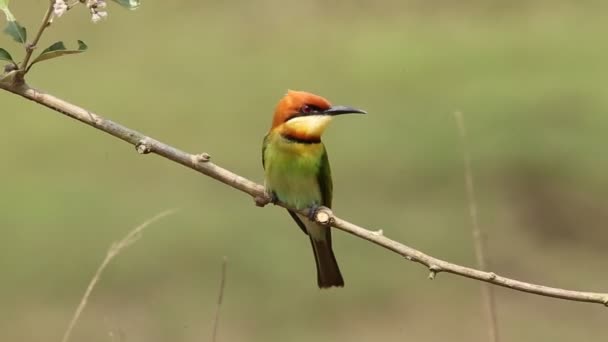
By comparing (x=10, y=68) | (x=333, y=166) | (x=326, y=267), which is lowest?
(x=326, y=267)

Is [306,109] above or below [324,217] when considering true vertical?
above

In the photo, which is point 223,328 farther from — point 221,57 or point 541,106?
point 221,57

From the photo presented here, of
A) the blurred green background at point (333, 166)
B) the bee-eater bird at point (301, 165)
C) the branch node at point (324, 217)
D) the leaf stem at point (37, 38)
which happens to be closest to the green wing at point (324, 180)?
the bee-eater bird at point (301, 165)

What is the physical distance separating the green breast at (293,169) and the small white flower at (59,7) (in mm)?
859

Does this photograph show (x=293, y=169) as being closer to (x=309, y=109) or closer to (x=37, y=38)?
(x=309, y=109)

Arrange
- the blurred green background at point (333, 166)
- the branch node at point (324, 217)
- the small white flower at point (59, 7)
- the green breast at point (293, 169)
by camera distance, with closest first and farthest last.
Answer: the small white flower at point (59, 7), the branch node at point (324, 217), the green breast at point (293, 169), the blurred green background at point (333, 166)

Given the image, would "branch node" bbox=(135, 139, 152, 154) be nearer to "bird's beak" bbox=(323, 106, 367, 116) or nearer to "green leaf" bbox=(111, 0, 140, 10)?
"green leaf" bbox=(111, 0, 140, 10)

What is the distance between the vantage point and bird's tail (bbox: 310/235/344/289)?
2.08 metres

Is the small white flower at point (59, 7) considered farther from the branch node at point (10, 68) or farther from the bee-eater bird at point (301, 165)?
the bee-eater bird at point (301, 165)

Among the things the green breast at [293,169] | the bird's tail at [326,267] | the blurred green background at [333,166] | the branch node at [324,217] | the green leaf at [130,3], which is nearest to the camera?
the green leaf at [130,3]

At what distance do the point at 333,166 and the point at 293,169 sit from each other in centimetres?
237

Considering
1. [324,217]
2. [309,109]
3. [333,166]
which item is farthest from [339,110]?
[333,166]

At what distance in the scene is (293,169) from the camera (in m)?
1.97

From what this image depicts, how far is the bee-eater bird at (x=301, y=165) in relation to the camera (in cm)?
187
